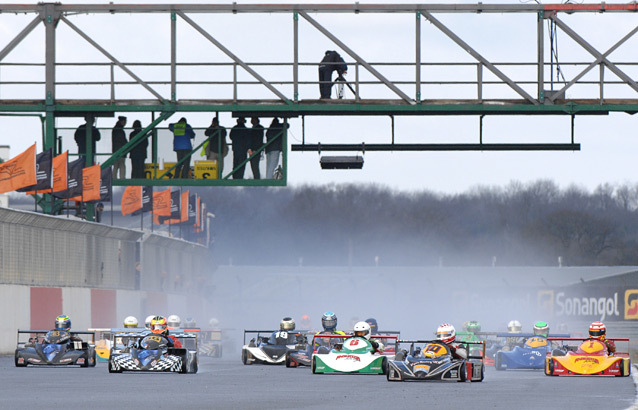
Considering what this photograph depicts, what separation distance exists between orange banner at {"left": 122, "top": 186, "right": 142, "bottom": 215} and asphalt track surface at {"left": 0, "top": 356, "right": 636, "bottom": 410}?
114 feet

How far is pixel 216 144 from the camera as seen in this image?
33594 mm

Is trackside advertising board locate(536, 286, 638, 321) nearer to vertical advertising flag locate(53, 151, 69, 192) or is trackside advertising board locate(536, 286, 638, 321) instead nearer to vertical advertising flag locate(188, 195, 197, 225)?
vertical advertising flag locate(188, 195, 197, 225)

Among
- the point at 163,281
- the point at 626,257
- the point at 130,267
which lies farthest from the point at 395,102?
the point at 626,257

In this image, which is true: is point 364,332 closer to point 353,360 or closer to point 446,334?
point 353,360

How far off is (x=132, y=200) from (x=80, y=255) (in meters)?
17.5

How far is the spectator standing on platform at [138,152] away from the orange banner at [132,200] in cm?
2537

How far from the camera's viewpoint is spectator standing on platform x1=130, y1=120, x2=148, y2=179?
3416cm

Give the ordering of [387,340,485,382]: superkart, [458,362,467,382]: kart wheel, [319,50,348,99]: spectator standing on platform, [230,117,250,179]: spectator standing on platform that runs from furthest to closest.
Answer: [230,117,250,179]: spectator standing on platform, [319,50,348,99]: spectator standing on platform, [458,362,467,382]: kart wheel, [387,340,485,382]: superkart

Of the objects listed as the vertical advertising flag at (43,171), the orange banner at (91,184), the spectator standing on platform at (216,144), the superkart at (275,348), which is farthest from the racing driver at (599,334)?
the orange banner at (91,184)

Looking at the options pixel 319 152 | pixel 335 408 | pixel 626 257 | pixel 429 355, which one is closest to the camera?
pixel 335 408

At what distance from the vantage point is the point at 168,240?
204 ft

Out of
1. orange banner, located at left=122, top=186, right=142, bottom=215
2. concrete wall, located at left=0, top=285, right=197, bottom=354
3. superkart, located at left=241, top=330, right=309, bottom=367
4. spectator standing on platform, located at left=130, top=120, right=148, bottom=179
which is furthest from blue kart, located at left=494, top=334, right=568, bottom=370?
orange banner, located at left=122, top=186, right=142, bottom=215

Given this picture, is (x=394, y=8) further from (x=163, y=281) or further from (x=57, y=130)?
(x=163, y=281)

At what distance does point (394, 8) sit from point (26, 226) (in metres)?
12.1
